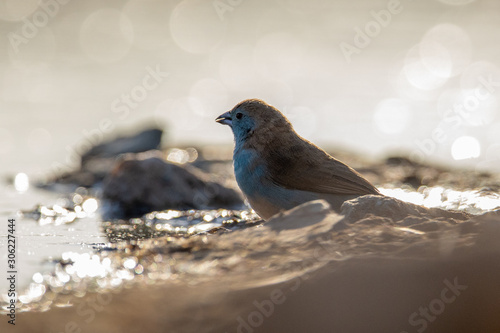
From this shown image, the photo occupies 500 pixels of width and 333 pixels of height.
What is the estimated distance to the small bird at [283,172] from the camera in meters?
5.30

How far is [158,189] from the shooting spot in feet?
26.3

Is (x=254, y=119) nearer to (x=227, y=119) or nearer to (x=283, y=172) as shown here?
(x=227, y=119)

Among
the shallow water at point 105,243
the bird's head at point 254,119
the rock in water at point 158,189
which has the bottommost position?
the shallow water at point 105,243

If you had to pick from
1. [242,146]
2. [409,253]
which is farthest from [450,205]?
[409,253]

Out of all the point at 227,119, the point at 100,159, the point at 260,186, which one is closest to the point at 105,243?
the point at 260,186

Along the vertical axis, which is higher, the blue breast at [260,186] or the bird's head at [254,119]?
the bird's head at [254,119]

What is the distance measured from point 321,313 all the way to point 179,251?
3.77ft

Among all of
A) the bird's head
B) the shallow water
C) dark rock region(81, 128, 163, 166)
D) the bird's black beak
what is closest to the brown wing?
the bird's head

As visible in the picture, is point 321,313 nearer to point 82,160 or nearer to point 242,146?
point 242,146

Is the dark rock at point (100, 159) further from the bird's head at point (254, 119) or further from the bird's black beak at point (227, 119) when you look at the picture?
the bird's head at point (254, 119)

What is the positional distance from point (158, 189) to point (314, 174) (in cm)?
312

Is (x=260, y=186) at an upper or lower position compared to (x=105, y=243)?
upper

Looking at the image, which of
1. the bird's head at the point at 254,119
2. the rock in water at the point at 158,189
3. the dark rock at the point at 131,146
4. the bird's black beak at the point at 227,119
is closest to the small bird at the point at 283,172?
the bird's head at the point at 254,119

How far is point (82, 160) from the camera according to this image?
12352mm
